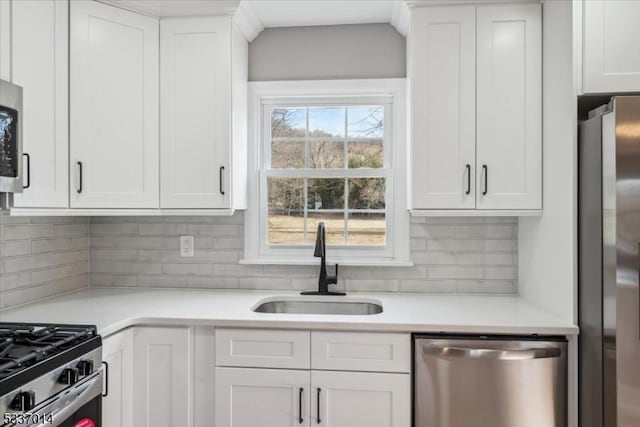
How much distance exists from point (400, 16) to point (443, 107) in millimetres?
572

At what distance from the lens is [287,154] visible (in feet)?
8.90

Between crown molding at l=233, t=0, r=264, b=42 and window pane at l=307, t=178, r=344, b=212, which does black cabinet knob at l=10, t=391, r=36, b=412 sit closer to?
window pane at l=307, t=178, r=344, b=212

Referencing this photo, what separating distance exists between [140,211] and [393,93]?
4.91 feet

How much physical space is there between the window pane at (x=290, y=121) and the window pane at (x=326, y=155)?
0.11 metres

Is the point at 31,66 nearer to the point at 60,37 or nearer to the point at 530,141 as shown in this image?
the point at 60,37

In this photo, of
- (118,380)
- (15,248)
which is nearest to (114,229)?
(15,248)

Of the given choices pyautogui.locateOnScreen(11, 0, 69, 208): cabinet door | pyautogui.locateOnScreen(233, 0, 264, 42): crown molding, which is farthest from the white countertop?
pyautogui.locateOnScreen(233, 0, 264, 42): crown molding

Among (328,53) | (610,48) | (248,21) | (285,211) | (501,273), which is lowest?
(501,273)

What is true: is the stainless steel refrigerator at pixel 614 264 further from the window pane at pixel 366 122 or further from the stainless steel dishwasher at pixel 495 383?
the window pane at pixel 366 122

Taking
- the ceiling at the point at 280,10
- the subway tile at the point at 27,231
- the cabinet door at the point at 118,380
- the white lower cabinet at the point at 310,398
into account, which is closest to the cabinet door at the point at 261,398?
the white lower cabinet at the point at 310,398

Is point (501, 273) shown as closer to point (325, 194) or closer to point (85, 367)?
point (325, 194)

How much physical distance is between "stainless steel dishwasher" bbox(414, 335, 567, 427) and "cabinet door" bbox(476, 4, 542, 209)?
66 cm

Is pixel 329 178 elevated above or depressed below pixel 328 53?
below

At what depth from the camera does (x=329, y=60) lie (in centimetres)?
260
